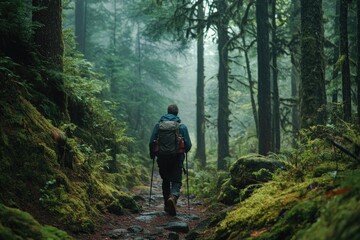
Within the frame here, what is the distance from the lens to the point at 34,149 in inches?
225

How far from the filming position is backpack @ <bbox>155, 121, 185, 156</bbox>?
796 centimetres

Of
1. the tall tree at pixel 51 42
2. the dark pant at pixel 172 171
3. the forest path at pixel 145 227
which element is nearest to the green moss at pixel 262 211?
the forest path at pixel 145 227

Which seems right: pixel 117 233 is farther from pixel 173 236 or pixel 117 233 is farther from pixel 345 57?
pixel 345 57

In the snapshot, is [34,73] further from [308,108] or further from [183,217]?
[308,108]

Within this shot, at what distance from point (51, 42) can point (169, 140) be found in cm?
349

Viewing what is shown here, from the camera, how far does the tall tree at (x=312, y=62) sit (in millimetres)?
8688

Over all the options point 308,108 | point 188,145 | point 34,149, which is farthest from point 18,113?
point 308,108

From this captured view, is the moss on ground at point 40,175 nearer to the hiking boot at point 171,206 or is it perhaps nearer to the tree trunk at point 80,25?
the hiking boot at point 171,206

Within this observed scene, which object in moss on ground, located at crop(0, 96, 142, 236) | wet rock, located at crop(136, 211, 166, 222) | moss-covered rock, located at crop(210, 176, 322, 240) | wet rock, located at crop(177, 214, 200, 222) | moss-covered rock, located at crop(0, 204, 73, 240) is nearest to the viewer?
moss-covered rock, located at crop(0, 204, 73, 240)

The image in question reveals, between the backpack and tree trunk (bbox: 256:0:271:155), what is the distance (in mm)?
4404

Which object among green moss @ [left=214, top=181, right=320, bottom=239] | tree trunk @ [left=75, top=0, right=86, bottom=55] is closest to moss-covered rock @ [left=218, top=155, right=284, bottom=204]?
green moss @ [left=214, top=181, right=320, bottom=239]

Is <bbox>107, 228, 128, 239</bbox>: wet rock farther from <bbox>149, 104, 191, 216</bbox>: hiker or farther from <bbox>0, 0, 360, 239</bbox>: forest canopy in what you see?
<bbox>149, 104, 191, 216</bbox>: hiker

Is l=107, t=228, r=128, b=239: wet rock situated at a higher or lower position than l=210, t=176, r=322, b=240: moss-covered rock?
lower

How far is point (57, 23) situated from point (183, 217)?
5257mm
